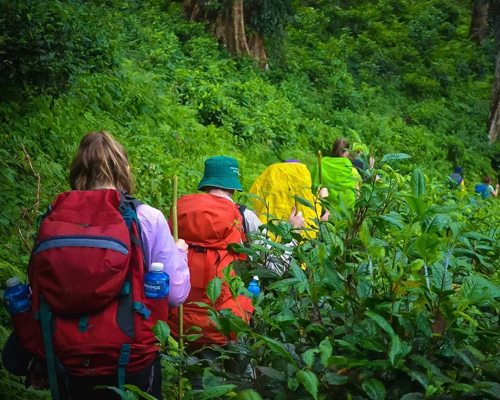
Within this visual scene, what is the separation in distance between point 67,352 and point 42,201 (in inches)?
159

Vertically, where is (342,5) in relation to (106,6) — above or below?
below

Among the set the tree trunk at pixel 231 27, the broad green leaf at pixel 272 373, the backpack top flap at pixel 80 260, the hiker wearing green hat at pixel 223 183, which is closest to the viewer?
the broad green leaf at pixel 272 373

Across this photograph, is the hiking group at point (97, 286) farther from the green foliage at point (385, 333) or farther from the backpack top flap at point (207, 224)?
the backpack top flap at point (207, 224)

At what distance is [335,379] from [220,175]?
8.48 ft

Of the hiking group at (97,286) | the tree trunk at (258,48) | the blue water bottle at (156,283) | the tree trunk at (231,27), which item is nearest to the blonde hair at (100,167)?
the hiking group at (97,286)

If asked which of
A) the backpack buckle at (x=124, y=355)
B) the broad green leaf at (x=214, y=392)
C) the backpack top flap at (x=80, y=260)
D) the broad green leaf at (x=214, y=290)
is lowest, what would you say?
the backpack buckle at (x=124, y=355)

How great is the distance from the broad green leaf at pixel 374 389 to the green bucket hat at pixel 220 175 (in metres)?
2.56

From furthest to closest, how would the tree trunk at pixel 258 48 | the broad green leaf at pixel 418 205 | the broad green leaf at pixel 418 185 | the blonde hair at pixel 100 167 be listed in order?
the tree trunk at pixel 258 48 < the blonde hair at pixel 100 167 < the broad green leaf at pixel 418 185 < the broad green leaf at pixel 418 205

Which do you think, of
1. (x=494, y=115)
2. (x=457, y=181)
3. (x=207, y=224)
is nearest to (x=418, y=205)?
(x=207, y=224)

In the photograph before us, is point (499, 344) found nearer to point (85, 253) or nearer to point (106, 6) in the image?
point (85, 253)

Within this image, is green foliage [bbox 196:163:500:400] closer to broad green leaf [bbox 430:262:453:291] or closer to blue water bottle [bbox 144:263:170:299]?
broad green leaf [bbox 430:262:453:291]

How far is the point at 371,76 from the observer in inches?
805

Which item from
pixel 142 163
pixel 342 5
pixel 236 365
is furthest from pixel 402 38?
pixel 236 365

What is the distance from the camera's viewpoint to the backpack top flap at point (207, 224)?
3.88 metres
